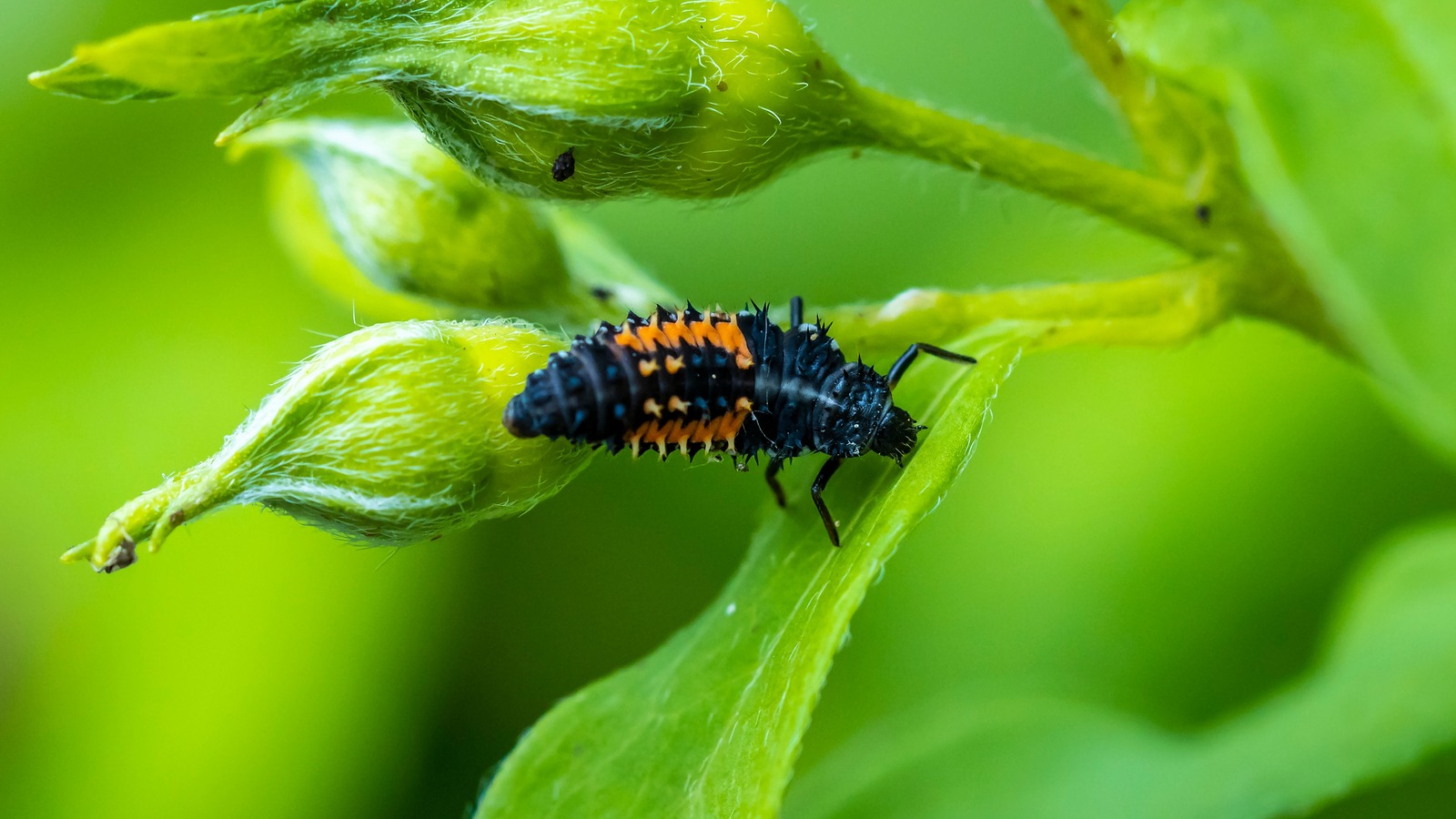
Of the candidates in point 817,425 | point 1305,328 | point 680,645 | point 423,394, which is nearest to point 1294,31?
point 1305,328

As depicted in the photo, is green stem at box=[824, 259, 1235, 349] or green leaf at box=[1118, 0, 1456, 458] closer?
green leaf at box=[1118, 0, 1456, 458]

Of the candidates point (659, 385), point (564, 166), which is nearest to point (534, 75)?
point (564, 166)

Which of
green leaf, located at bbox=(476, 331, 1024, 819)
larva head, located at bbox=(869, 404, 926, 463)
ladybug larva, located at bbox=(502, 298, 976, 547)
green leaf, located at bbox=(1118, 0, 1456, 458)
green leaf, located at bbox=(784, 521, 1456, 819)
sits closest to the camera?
green leaf, located at bbox=(1118, 0, 1456, 458)

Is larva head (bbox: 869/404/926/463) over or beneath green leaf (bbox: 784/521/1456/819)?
over

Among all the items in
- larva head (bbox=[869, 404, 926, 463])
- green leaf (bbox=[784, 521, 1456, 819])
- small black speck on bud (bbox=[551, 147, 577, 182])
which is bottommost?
green leaf (bbox=[784, 521, 1456, 819])

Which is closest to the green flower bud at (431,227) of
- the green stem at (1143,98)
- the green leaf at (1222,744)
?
the green stem at (1143,98)

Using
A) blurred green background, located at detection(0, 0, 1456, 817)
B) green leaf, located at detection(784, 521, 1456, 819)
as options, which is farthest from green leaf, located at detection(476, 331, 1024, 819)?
blurred green background, located at detection(0, 0, 1456, 817)

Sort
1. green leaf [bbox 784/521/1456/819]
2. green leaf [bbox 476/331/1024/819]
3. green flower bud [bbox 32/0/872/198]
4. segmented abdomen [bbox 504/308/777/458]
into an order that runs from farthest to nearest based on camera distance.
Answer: green leaf [bbox 784/521/1456/819]
segmented abdomen [bbox 504/308/777/458]
green leaf [bbox 476/331/1024/819]
green flower bud [bbox 32/0/872/198]

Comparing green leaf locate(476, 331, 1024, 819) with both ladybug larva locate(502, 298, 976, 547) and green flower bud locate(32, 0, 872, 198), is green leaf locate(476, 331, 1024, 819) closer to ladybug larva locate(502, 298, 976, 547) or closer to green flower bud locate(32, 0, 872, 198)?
ladybug larva locate(502, 298, 976, 547)
